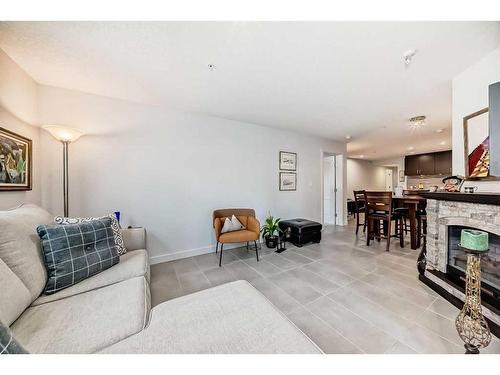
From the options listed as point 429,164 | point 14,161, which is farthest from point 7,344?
point 429,164

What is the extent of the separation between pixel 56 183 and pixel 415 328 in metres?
3.80

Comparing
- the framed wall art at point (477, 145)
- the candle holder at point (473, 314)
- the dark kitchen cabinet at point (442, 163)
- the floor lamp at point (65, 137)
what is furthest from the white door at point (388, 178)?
the floor lamp at point (65, 137)

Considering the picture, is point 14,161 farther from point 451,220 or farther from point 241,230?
point 451,220

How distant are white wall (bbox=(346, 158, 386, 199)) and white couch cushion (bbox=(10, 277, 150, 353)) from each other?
26.7ft

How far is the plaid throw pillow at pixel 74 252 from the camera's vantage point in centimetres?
118

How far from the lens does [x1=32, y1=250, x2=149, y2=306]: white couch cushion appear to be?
1129 millimetres

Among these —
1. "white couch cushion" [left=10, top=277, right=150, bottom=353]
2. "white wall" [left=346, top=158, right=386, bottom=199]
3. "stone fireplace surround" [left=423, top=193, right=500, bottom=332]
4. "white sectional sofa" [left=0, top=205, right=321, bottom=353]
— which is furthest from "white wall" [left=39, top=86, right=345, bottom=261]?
"white wall" [left=346, top=158, right=386, bottom=199]

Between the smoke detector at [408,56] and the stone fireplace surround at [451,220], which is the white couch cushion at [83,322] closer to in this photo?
the stone fireplace surround at [451,220]

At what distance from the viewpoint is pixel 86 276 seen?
130 centimetres

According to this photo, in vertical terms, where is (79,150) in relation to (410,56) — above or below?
below

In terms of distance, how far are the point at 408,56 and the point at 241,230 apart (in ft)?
8.91

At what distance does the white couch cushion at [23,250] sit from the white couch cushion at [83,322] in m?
0.16

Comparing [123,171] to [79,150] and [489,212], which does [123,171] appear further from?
[489,212]
